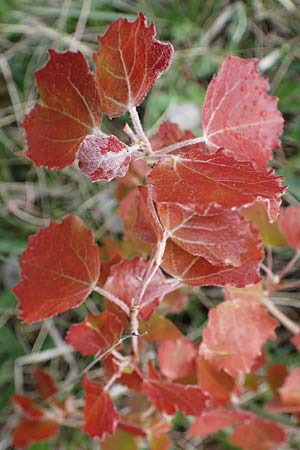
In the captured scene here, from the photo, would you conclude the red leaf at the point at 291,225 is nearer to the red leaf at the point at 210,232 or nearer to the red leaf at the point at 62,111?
the red leaf at the point at 210,232

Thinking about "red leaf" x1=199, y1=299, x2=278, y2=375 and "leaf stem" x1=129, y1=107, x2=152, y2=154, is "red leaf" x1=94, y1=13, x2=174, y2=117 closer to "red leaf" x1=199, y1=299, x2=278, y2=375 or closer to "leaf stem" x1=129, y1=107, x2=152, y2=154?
"leaf stem" x1=129, y1=107, x2=152, y2=154

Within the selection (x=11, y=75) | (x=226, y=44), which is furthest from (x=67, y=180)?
(x=226, y=44)

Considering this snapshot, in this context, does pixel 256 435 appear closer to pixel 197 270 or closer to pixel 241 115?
pixel 197 270

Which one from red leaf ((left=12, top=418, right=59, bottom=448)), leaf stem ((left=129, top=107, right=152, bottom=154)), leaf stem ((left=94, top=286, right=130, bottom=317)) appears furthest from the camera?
red leaf ((left=12, top=418, right=59, bottom=448))

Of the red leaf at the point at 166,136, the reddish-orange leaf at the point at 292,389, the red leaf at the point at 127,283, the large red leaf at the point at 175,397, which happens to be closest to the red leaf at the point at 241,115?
the red leaf at the point at 166,136

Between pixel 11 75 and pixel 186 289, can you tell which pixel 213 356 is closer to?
pixel 186 289

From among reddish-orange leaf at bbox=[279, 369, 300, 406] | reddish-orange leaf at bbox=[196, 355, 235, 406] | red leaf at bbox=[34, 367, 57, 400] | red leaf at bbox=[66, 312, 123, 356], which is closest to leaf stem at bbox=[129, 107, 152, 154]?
red leaf at bbox=[66, 312, 123, 356]

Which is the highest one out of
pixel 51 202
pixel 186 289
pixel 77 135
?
pixel 77 135
